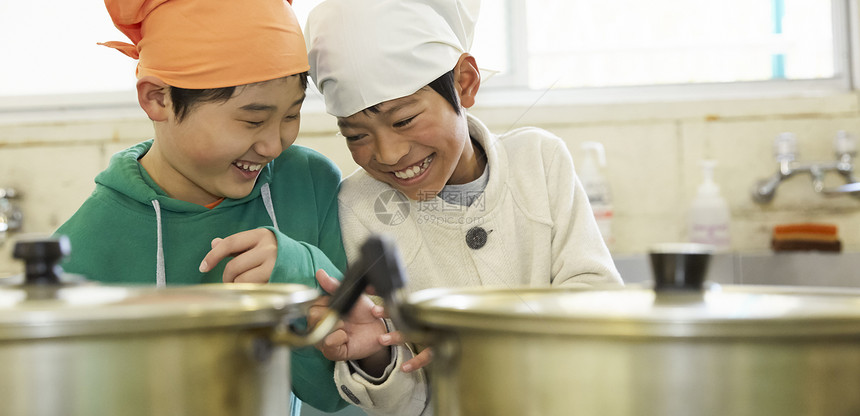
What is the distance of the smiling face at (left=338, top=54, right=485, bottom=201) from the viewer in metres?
0.77

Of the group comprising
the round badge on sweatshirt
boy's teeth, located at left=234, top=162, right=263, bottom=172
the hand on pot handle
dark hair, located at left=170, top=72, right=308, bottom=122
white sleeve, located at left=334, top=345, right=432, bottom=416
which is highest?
dark hair, located at left=170, top=72, right=308, bottom=122

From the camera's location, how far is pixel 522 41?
1.59m

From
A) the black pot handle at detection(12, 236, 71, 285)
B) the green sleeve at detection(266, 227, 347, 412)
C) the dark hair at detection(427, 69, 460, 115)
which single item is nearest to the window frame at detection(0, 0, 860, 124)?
the dark hair at detection(427, 69, 460, 115)

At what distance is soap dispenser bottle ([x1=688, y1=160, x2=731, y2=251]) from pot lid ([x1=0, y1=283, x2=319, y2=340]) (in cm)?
116

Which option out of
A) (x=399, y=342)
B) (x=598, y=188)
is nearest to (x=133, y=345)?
(x=399, y=342)

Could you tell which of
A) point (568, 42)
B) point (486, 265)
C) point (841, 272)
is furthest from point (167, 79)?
point (841, 272)

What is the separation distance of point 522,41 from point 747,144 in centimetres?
48

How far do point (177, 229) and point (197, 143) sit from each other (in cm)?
10

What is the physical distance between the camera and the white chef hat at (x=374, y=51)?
75 cm

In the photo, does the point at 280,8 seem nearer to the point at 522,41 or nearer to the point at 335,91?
the point at 335,91

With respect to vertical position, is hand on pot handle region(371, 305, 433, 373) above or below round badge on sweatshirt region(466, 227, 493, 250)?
below

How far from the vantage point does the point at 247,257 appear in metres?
0.64

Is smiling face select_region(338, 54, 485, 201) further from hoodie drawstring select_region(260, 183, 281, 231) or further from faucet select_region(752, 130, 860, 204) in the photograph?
faucet select_region(752, 130, 860, 204)

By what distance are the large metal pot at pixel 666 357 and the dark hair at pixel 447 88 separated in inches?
18.7
